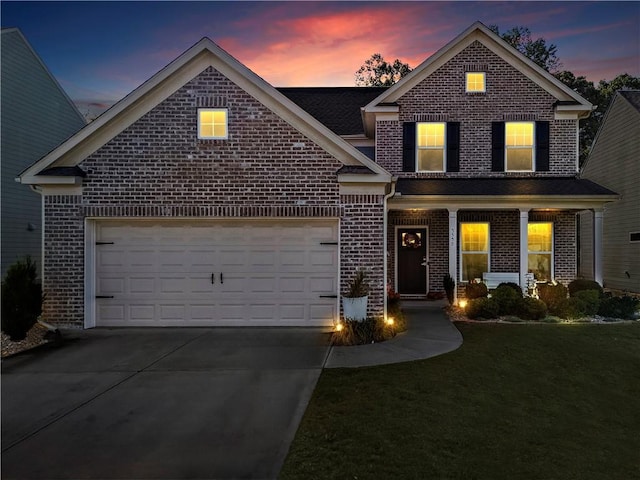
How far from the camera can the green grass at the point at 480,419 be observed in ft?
12.4

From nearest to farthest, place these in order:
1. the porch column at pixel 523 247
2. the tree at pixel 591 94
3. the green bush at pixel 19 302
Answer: the green bush at pixel 19 302 → the porch column at pixel 523 247 → the tree at pixel 591 94

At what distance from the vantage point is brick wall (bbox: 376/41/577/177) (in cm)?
1378

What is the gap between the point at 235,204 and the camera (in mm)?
9508

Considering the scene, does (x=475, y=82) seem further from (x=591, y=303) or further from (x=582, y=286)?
(x=591, y=303)

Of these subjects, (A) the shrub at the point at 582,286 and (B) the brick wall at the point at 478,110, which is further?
(B) the brick wall at the point at 478,110

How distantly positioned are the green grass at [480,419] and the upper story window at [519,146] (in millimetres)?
7542

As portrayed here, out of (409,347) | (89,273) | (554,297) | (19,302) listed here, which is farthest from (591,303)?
(19,302)

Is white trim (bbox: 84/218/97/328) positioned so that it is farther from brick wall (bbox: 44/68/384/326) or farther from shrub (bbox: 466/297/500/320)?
shrub (bbox: 466/297/500/320)

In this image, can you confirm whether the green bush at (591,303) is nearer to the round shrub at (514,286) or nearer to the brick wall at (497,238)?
the round shrub at (514,286)

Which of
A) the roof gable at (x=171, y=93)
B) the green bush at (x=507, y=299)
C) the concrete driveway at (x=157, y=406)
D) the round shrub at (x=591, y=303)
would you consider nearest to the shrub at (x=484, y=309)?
the green bush at (x=507, y=299)

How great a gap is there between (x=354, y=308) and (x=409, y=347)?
1.44 m

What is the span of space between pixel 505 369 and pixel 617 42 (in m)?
20.6

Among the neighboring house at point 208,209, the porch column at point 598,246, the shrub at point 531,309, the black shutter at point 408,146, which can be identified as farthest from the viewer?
the black shutter at point 408,146

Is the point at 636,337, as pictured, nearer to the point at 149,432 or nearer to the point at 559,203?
the point at 559,203
